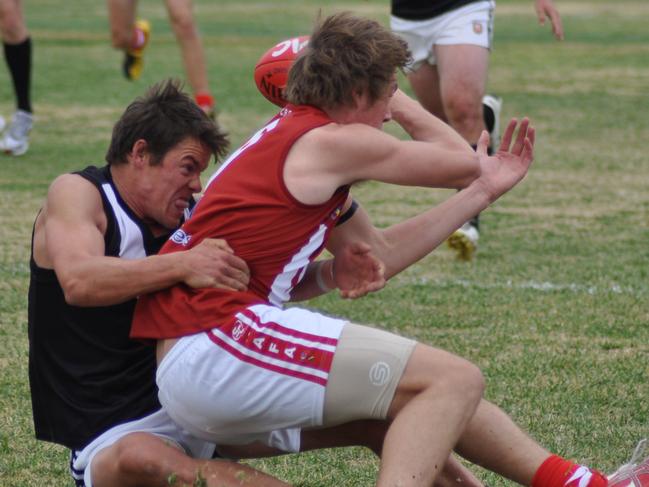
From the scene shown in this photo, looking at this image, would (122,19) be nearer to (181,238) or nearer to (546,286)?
(546,286)

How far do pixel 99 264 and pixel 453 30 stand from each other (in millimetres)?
4282

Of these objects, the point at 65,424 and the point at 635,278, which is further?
the point at 635,278

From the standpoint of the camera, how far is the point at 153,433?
11.9 feet

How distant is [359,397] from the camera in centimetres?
325

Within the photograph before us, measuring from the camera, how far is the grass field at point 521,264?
4453mm

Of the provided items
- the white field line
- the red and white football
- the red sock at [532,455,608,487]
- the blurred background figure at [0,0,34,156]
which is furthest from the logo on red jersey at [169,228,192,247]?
the blurred background figure at [0,0,34,156]

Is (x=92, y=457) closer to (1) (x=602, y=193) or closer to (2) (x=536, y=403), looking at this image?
(2) (x=536, y=403)

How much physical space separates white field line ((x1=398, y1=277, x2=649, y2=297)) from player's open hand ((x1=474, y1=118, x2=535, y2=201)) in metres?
2.58

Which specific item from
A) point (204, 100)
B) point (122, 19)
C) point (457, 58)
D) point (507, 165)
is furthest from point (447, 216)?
point (122, 19)

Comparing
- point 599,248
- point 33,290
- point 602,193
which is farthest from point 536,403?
point 602,193

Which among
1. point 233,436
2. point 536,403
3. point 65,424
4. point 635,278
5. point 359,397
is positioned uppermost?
point 359,397

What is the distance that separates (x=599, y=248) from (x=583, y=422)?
9.46 feet

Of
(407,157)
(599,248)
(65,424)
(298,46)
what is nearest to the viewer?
(407,157)

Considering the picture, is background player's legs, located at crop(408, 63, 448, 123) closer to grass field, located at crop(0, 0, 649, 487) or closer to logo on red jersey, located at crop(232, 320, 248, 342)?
grass field, located at crop(0, 0, 649, 487)
